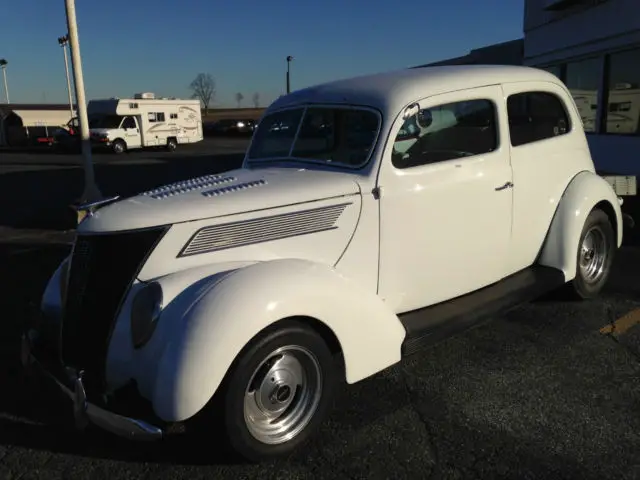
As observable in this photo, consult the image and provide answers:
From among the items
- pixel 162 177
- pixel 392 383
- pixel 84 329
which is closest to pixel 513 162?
pixel 392 383

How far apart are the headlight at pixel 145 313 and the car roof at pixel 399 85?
74.6 inches

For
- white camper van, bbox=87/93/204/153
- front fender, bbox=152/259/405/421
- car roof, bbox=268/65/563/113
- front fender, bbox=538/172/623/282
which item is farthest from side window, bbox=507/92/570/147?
white camper van, bbox=87/93/204/153

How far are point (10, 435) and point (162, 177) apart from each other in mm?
13889

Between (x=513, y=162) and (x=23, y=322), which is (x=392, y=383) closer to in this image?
(x=513, y=162)

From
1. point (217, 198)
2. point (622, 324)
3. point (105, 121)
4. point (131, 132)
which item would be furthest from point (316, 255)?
point (105, 121)

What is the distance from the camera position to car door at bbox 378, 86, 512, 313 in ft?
11.7

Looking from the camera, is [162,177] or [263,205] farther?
[162,177]

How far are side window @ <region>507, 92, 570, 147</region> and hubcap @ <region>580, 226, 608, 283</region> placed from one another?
3.17 feet

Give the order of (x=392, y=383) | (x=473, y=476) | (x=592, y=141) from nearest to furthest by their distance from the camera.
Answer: (x=473, y=476) → (x=392, y=383) → (x=592, y=141)

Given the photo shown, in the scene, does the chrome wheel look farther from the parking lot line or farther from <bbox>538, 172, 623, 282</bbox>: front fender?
the parking lot line

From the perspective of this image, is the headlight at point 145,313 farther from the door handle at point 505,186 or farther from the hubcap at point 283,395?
the door handle at point 505,186

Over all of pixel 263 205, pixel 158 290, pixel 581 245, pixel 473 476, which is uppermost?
pixel 263 205

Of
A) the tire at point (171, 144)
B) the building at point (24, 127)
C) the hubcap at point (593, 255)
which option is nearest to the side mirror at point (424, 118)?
the hubcap at point (593, 255)

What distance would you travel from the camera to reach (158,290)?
2.72 m
